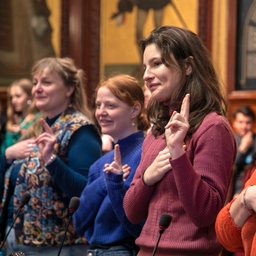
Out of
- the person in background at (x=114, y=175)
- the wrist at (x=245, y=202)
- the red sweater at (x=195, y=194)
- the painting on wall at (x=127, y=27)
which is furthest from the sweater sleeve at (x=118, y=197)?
the painting on wall at (x=127, y=27)

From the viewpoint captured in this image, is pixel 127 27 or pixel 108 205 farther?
pixel 127 27

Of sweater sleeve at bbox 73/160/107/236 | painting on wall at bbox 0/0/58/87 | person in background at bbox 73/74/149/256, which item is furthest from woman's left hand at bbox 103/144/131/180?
painting on wall at bbox 0/0/58/87

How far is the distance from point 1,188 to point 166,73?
76.4 inches

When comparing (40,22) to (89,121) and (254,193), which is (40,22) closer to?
(89,121)

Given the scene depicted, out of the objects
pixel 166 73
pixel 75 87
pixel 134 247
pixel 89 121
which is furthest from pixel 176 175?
pixel 75 87

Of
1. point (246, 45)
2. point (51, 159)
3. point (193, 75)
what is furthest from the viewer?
point (246, 45)

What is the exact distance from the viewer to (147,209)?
2.57 meters

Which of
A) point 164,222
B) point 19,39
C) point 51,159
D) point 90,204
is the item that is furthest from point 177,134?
point 19,39

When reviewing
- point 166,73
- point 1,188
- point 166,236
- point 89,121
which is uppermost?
point 166,73

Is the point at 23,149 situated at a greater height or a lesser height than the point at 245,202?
lesser

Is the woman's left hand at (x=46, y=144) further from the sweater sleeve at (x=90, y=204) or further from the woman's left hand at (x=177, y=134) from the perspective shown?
the woman's left hand at (x=177, y=134)

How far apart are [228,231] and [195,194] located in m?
0.20

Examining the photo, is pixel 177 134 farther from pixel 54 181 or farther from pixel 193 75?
pixel 54 181

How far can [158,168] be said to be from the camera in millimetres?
2418
